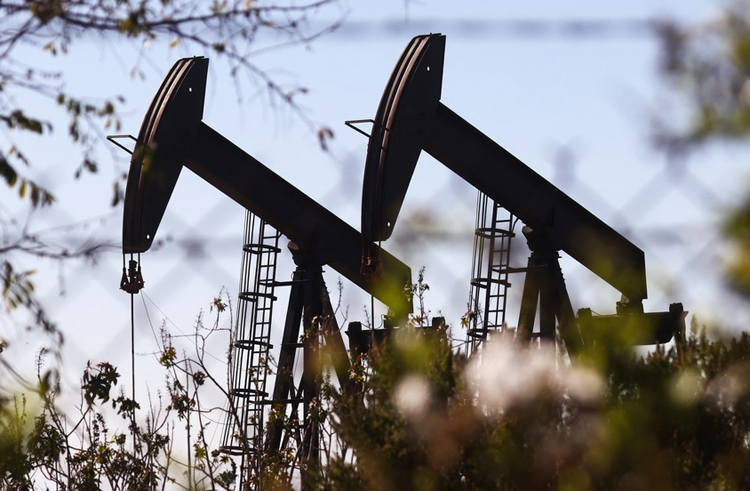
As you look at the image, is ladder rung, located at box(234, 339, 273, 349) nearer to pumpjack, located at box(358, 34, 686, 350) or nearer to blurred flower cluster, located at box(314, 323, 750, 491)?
pumpjack, located at box(358, 34, 686, 350)

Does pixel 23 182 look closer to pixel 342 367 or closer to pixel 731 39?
pixel 731 39

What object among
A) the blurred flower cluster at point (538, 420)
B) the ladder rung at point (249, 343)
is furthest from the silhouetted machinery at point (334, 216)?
the blurred flower cluster at point (538, 420)

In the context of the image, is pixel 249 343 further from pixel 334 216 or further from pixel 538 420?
pixel 538 420

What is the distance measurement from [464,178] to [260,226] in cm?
274

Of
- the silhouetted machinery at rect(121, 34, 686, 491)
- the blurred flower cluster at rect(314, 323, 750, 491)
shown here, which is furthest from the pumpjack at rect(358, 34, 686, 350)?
the blurred flower cluster at rect(314, 323, 750, 491)

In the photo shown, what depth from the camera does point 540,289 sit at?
13.1 meters

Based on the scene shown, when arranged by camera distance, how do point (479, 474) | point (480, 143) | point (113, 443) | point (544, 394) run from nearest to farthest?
point (544, 394)
point (479, 474)
point (113, 443)
point (480, 143)

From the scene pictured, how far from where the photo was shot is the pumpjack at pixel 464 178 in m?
10.9

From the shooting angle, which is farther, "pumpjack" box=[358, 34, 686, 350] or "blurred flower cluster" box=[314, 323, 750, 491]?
"pumpjack" box=[358, 34, 686, 350]

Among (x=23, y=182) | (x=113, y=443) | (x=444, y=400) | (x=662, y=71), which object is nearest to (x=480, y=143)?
(x=113, y=443)

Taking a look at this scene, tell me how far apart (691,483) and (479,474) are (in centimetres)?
97

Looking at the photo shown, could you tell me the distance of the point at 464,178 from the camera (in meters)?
12.2

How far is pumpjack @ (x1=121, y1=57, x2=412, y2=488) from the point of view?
11.3 metres

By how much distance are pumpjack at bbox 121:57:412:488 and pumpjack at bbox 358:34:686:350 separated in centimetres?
89
